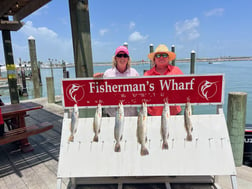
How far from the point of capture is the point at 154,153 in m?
2.06

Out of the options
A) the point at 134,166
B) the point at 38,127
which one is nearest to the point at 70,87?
the point at 134,166

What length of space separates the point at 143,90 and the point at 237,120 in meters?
1.75

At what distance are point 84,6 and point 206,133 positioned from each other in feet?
7.09

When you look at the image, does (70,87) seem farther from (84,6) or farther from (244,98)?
(244,98)

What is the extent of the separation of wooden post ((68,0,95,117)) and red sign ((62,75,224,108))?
313 mm

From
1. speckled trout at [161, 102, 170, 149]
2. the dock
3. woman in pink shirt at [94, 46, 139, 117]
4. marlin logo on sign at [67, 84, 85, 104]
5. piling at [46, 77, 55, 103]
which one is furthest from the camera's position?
piling at [46, 77, 55, 103]

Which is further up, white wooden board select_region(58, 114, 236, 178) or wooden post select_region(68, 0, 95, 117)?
wooden post select_region(68, 0, 95, 117)

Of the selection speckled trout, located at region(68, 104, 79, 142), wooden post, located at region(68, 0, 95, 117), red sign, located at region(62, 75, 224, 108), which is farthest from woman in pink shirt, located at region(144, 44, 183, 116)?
speckled trout, located at region(68, 104, 79, 142)

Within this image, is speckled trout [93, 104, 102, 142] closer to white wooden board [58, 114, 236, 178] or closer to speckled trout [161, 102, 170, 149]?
white wooden board [58, 114, 236, 178]

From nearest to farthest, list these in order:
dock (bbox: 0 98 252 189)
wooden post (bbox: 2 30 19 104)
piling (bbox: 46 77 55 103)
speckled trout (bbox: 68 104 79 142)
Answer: speckled trout (bbox: 68 104 79 142) → dock (bbox: 0 98 252 189) → wooden post (bbox: 2 30 19 104) → piling (bbox: 46 77 55 103)

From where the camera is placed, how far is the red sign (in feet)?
6.95

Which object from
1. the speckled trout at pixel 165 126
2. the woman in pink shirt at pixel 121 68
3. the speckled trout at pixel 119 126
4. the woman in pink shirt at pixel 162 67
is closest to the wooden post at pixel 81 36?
the woman in pink shirt at pixel 121 68

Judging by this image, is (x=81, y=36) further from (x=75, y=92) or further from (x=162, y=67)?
(x=162, y=67)

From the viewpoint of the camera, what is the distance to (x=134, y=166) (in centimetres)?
204
